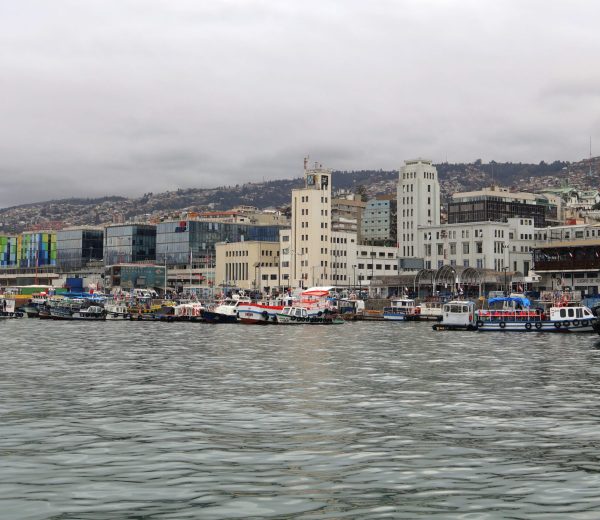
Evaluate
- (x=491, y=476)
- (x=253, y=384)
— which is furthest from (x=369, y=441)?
(x=253, y=384)

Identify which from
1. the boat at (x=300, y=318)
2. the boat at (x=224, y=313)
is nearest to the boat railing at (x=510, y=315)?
the boat at (x=300, y=318)

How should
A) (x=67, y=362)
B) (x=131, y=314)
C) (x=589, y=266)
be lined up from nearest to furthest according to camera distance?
(x=67, y=362) → (x=131, y=314) → (x=589, y=266)

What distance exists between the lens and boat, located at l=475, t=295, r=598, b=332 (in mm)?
100562

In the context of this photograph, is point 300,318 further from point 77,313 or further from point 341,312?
point 77,313

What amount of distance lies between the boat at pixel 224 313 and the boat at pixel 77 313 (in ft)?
68.7

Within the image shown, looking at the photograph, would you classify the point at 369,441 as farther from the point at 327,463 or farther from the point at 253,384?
the point at 253,384

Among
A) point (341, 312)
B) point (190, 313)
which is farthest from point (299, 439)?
point (341, 312)

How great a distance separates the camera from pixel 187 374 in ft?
173

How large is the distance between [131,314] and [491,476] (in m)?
134

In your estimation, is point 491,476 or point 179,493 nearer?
point 179,493

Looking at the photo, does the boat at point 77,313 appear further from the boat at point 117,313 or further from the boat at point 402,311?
the boat at point 402,311

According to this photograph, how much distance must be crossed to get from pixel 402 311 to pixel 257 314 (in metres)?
32.5

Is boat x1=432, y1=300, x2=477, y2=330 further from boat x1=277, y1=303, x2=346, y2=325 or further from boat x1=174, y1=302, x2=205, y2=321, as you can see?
boat x1=174, y1=302, x2=205, y2=321

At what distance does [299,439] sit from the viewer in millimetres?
29922
